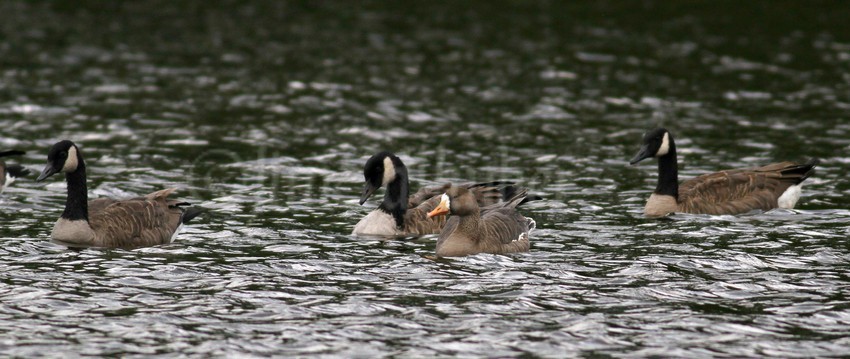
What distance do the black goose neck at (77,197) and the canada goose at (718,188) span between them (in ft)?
27.7

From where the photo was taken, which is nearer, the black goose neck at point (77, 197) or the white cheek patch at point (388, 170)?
the black goose neck at point (77, 197)

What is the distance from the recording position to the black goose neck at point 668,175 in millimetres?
20656

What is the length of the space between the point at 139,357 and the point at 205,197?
31.1ft

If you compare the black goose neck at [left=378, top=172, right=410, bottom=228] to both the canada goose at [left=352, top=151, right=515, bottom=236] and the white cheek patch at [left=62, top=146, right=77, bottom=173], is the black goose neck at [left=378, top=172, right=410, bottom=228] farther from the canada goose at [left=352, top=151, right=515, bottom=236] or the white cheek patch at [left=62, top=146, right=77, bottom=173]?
the white cheek patch at [left=62, top=146, right=77, bottom=173]

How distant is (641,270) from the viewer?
1620 centimetres

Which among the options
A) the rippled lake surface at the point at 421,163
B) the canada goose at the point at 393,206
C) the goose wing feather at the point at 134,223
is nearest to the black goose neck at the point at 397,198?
the canada goose at the point at 393,206

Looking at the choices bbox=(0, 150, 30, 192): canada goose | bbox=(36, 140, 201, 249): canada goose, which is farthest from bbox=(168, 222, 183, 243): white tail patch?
bbox=(0, 150, 30, 192): canada goose

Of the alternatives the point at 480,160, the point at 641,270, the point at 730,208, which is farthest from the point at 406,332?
the point at 480,160

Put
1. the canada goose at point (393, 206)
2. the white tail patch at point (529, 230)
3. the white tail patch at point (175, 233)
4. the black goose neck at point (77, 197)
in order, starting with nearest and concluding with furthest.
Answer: the white tail patch at point (529, 230), the black goose neck at point (77, 197), the white tail patch at point (175, 233), the canada goose at point (393, 206)

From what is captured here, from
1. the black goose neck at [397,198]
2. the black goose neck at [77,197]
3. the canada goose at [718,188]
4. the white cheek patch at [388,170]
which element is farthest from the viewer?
the canada goose at [718,188]

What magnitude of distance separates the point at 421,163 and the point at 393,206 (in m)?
5.84

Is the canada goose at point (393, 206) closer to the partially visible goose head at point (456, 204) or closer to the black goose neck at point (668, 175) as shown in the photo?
the partially visible goose head at point (456, 204)

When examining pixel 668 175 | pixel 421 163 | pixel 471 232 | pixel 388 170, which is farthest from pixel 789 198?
pixel 421 163

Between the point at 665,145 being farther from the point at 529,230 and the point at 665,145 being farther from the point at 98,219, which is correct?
the point at 98,219
